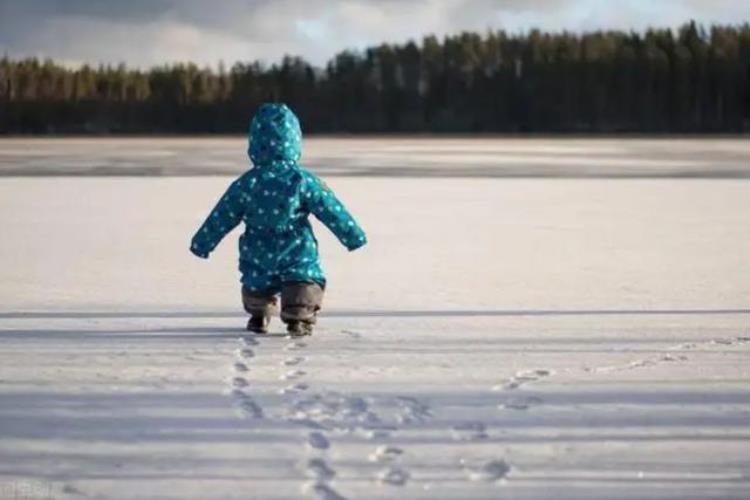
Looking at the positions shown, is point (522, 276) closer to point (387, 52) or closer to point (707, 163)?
point (707, 163)

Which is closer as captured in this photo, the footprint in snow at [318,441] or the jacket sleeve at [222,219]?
the footprint in snow at [318,441]

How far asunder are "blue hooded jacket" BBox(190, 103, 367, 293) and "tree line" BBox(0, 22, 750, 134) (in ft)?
130

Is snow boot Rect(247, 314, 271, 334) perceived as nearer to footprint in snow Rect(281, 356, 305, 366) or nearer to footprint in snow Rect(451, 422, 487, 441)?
footprint in snow Rect(281, 356, 305, 366)

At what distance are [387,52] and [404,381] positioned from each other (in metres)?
48.5

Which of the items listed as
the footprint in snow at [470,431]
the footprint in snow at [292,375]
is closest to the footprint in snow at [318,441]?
the footprint in snow at [470,431]

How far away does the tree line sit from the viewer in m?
45.8

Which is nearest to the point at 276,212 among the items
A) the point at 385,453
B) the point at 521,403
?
the point at 521,403

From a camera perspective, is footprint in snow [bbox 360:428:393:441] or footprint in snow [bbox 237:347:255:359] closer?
footprint in snow [bbox 360:428:393:441]

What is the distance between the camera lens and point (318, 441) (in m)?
3.89

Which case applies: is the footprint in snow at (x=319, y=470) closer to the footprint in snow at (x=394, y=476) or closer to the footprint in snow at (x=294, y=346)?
the footprint in snow at (x=394, y=476)

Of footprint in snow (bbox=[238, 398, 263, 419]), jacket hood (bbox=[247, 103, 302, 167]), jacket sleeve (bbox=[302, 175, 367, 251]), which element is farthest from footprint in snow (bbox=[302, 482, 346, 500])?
jacket hood (bbox=[247, 103, 302, 167])

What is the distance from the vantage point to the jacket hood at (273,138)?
6.07 metres

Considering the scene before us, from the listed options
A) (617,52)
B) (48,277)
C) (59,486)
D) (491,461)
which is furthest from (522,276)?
(617,52)

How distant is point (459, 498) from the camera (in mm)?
3348
